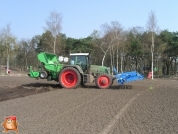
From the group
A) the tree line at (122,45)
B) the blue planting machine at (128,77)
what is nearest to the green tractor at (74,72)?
the blue planting machine at (128,77)

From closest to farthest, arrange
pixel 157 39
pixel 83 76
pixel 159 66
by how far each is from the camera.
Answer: pixel 83 76
pixel 157 39
pixel 159 66

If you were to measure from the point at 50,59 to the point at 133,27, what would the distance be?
3702 cm

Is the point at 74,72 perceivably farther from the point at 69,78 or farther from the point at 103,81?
the point at 103,81

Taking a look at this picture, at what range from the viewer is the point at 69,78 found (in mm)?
16812

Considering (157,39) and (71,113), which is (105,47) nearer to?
(157,39)

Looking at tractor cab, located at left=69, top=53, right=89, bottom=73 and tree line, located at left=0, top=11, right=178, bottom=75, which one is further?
tree line, located at left=0, top=11, right=178, bottom=75

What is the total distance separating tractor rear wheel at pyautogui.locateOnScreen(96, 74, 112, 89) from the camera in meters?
16.4

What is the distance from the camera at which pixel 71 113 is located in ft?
27.1

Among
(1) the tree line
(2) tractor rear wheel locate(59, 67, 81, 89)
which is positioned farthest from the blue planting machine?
(1) the tree line

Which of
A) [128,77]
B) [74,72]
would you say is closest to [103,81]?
[128,77]

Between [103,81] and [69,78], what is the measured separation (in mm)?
2176

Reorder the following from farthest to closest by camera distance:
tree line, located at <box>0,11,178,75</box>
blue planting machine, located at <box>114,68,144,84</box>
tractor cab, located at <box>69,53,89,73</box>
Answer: tree line, located at <box>0,11,178,75</box>, tractor cab, located at <box>69,53,89,73</box>, blue planting machine, located at <box>114,68,144,84</box>

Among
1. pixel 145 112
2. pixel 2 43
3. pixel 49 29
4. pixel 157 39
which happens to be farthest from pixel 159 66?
pixel 145 112

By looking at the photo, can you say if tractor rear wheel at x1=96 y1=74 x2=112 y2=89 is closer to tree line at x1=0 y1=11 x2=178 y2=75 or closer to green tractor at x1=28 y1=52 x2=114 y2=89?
green tractor at x1=28 y1=52 x2=114 y2=89
